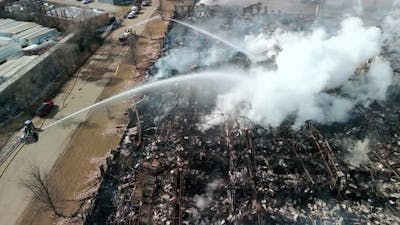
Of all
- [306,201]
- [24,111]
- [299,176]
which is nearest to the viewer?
[306,201]

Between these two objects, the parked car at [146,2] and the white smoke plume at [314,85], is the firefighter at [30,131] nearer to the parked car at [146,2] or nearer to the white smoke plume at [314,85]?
the white smoke plume at [314,85]

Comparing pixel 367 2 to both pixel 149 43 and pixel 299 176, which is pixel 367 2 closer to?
pixel 149 43

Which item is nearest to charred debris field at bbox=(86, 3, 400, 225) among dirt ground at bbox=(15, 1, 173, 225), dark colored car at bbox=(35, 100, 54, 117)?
dirt ground at bbox=(15, 1, 173, 225)

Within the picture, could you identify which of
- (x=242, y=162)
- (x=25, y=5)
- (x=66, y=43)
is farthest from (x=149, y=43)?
(x=242, y=162)

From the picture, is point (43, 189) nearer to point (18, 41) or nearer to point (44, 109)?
point (44, 109)

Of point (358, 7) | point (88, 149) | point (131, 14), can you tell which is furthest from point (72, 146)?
point (358, 7)
